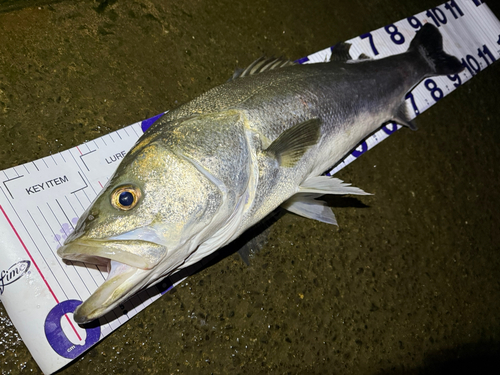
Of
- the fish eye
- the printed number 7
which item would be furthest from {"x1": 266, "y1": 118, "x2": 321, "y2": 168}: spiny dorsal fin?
the printed number 7

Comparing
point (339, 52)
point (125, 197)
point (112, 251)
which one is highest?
point (339, 52)

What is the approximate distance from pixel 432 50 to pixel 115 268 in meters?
2.67

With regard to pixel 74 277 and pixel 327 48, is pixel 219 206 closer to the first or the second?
pixel 74 277

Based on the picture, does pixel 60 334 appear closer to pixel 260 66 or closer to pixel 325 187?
pixel 325 187

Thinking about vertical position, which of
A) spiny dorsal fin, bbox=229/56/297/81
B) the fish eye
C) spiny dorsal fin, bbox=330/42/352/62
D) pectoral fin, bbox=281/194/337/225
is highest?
spiny dorsal fin, bbox=229/56/297/81

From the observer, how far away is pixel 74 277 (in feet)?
5.28

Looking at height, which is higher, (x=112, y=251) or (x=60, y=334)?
(x=112, y=251)

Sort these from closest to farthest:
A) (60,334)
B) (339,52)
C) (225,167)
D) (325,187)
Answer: (225,167)
(60,334)
(325,187)
(339,52)

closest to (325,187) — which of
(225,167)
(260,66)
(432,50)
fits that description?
(225,167)

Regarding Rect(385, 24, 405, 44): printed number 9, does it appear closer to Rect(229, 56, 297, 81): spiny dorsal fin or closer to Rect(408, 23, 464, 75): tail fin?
Rect(408, 23, 464, 75): tail fin

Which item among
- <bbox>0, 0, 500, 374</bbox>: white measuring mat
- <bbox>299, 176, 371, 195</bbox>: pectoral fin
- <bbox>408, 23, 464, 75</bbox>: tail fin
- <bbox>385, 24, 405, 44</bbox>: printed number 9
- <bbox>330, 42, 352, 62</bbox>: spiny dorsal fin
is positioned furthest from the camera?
<bbox>385, 24, 405, 44</bbox>: printed number 9

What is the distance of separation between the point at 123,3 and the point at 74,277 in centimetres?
168

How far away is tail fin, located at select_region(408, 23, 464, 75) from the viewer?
2.58 m

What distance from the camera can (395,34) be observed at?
290cm
